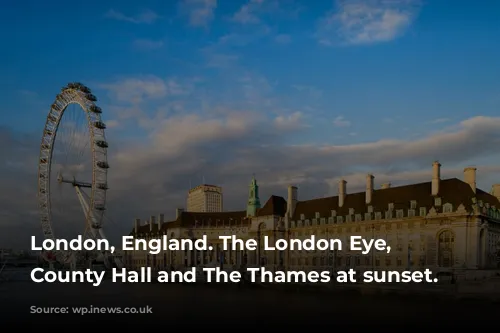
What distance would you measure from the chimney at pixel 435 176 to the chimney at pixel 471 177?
162 inches

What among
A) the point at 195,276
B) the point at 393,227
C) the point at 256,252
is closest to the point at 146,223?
the point at 256,252

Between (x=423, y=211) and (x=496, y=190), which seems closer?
(x=423, y=211)

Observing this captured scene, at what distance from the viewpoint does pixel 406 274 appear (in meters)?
77.8

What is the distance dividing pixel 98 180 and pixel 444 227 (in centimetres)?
5528

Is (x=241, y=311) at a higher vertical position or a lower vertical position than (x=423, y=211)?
lower

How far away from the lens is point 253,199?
13325 cm

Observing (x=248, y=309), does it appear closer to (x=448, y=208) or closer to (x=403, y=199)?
(x=448, y=208)

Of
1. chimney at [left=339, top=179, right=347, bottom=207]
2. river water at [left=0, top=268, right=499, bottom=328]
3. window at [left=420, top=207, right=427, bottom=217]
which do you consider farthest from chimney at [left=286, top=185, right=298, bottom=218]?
river water at [left=0, top=268, right=499, bottom=328]

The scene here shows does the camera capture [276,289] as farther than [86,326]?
Yes

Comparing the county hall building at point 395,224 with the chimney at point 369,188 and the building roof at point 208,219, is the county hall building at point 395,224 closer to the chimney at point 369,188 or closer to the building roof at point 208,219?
the chimney at point 369,188

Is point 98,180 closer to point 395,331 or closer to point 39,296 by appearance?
point 39,296

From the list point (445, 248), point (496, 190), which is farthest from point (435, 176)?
point (496, 190)

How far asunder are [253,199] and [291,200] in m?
16.5

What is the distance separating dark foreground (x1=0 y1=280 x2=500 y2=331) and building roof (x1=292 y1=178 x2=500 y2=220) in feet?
93.5
